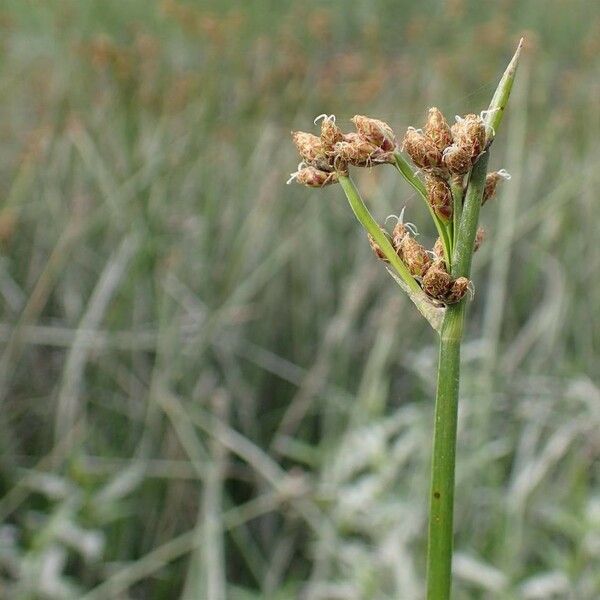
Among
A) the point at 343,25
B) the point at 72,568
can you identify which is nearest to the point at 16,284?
the point at 72,568

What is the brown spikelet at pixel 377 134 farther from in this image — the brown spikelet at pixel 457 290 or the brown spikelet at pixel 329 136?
the brown spikelet at pixel 457 290

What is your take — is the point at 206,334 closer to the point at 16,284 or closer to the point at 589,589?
the point at 16,284

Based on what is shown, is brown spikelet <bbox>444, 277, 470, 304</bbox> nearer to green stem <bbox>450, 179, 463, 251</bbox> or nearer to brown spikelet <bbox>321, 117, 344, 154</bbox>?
green stem <bbox>450, 179, 463, 251</bbox>

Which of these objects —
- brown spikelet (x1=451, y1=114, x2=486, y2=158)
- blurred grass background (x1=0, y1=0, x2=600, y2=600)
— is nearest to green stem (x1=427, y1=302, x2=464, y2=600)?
brown spikelet (x1=451, y1=114, x2=486, y2=158)

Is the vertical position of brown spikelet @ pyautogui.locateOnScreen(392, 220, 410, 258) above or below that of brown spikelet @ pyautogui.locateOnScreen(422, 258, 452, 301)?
above

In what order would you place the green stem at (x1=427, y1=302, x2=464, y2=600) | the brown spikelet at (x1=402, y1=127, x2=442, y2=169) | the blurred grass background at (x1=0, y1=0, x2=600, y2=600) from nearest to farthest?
the green stem at (x1=427, y1=302, x2=464, y2=600)
the brown spikelet at (x1=402, y1=127, x2=442, y2=169)
the blurred grass background at (x1=0, y1=0, x2=600, y2=600)
